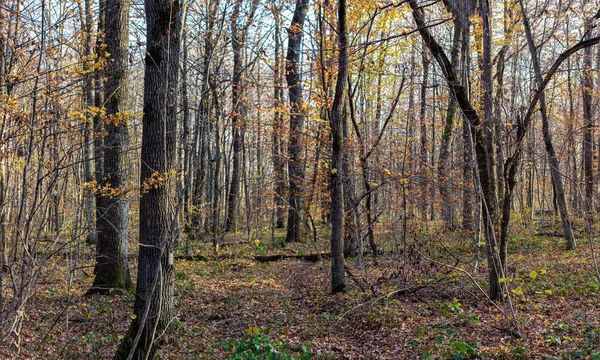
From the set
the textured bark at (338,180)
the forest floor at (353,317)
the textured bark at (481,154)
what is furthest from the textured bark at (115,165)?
the textured bark at (481,154)

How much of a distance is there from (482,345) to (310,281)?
5.67 metres

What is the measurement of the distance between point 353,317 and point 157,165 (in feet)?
14.2

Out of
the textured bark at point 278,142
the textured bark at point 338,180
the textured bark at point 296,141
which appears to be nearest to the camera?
the textured bark at point 338,180

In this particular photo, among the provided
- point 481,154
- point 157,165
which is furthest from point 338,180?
point 157,165

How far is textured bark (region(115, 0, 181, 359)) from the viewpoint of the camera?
5566 mm

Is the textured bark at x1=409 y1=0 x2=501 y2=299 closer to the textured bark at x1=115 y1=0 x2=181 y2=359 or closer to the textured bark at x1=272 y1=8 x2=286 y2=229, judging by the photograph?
the textured bark at x1=115 y1=0 x2=181 y2=359

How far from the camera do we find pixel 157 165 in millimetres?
5746

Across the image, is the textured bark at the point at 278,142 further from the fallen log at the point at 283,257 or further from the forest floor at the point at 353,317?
the forest floor at the point at 353,317

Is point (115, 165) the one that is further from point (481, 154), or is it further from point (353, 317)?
point (481, 154)

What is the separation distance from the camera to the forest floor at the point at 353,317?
5748mm

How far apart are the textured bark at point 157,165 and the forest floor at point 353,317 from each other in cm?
72

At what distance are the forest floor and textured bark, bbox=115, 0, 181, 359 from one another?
0.72 meters

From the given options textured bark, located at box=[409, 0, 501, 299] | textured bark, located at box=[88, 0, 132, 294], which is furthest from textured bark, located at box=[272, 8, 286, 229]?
textured bark, located at box=[409, 0, 501, 299]

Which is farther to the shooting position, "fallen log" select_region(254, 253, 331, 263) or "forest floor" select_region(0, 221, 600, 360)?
"fallen log" select_region(254, 253, 331, 263)
